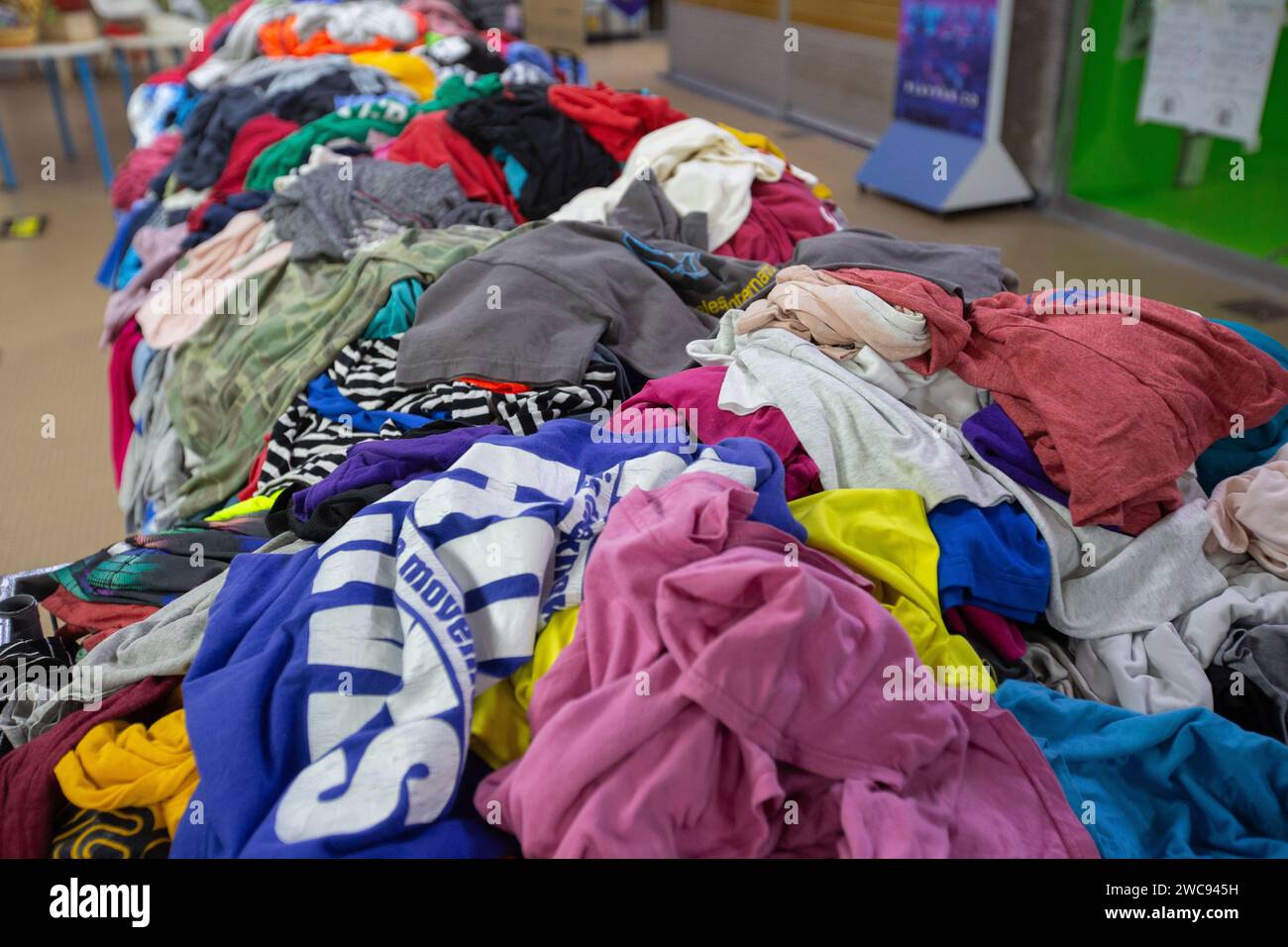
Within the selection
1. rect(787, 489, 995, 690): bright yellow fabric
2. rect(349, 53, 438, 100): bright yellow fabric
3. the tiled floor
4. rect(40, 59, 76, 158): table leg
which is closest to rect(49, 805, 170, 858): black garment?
rect(787, 489, 995, 690): bright yellow fabric

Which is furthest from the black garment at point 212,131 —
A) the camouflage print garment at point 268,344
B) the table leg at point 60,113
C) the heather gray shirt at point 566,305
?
the table leg at point 60,113

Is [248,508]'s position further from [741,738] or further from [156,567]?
[741,738]

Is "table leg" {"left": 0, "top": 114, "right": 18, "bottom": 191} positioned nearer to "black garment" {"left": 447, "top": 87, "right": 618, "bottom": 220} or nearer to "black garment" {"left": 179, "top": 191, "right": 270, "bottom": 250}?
"black garment" {"left": 179, "top": 191, "right": 270, "bottom": 250}

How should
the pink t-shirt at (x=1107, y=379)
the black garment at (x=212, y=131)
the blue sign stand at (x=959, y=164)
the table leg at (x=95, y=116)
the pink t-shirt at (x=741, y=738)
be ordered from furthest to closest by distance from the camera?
the table leg at (x=95, y=116) → the blue sign stand at (x=959, y=164) → the black garment at (x=212, y=131) → the pink t-shirt at (x=1107, y=379) → the pink t-shirt at (x=741, y=738)

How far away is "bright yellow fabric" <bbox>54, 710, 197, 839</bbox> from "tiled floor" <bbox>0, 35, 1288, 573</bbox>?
5.21 ft

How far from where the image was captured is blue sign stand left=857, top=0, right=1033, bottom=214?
4.23 metres

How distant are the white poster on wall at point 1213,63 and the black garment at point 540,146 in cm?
238

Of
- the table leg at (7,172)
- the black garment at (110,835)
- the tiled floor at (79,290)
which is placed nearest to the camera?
the black garment at (110,835)

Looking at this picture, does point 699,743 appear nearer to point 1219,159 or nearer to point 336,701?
point 336,701

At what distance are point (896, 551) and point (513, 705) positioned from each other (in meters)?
0.48

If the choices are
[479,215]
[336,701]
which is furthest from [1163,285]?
[336,701]

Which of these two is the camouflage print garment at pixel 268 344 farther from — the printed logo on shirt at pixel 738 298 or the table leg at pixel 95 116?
the table leg at pixel 95 116

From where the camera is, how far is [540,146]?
2.50 metres

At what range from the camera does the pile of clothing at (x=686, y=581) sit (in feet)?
2.96
